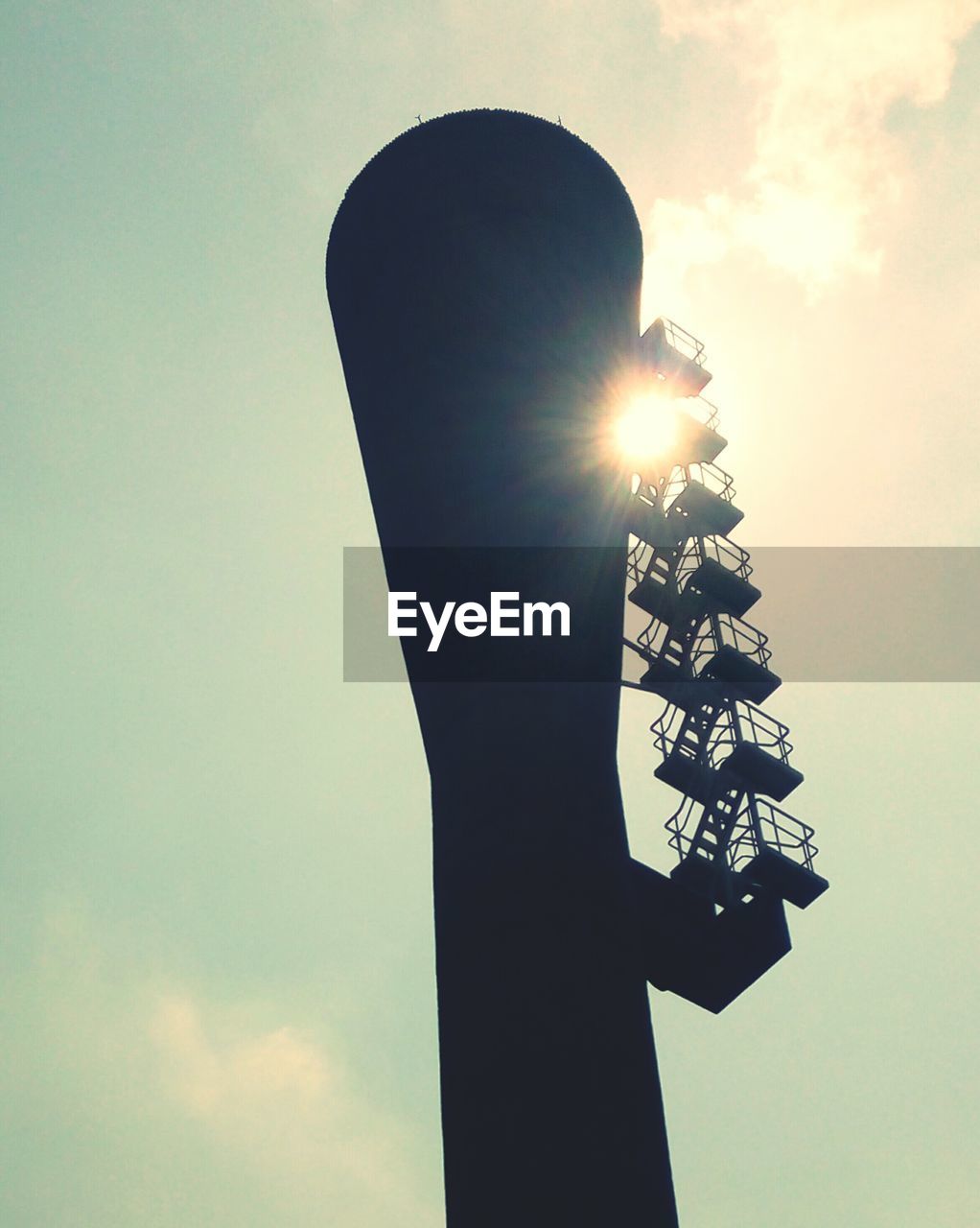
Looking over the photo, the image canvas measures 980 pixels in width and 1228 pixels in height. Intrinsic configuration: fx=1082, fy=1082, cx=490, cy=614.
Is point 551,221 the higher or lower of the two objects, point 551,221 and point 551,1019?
the higher

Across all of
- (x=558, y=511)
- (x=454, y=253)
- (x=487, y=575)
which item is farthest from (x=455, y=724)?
(x=454, y=253)

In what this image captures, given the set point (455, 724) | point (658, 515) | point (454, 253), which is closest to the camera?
point (455, 724)

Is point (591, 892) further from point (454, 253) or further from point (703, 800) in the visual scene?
point (454, 253)

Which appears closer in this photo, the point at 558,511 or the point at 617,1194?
the point at 617,1194

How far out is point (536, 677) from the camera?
15055 mm

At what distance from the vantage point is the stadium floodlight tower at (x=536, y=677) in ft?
43.6

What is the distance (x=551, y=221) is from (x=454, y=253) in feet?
5.28

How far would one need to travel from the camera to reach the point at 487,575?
1536 cm

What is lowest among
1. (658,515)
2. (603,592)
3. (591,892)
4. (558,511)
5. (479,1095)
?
(479,1095)

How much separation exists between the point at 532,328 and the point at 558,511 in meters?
2.77

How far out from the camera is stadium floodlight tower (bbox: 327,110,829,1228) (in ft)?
43.6

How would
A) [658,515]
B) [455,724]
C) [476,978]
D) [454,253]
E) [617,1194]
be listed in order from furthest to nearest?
[658,515] < [454,253] < [455,724] < [476,978] < [617,1194]

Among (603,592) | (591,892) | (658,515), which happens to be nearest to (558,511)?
(603,592)

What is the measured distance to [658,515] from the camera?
1916cm
